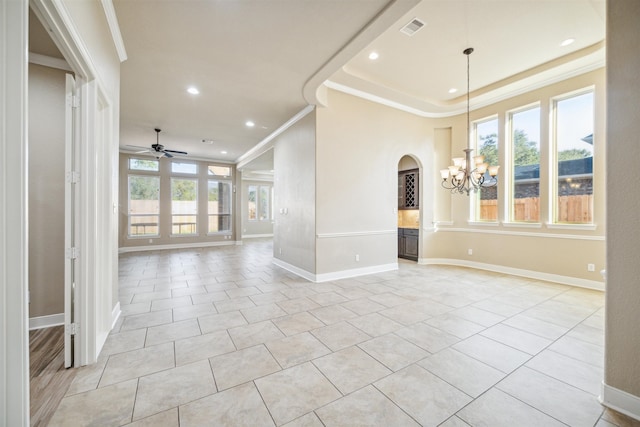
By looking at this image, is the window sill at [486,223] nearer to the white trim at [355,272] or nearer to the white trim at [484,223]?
the white trim at [484,223]

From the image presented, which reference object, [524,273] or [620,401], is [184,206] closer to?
[524,273]

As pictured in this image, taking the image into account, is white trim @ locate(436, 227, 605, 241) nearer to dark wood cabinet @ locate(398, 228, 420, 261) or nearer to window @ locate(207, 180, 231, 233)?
dark wood cabinet @ locate(398, 228, 420, 261)

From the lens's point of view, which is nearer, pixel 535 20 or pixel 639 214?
pixel 639 214

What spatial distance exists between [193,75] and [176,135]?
3.61m

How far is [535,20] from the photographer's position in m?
3.24

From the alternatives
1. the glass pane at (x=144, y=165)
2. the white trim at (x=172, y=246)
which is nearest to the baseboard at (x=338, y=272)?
the white trim at (x=172, y=246)

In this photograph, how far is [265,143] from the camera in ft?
23.3

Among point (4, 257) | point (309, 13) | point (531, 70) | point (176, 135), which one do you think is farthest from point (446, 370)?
point (176, 135)

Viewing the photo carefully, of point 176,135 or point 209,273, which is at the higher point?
point 176,135

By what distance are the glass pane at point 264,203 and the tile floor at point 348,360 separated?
809cm

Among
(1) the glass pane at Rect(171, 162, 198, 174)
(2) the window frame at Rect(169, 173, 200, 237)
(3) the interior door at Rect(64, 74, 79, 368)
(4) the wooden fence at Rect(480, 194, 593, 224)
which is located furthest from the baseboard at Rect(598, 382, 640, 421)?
(1) the glass pane at Rect(171, 162, 198, 174)

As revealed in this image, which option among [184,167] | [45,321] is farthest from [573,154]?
[184,167]

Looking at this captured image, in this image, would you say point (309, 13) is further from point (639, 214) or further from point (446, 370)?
A: point (446, 370)

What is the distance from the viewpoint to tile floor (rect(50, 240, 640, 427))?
165 cm
